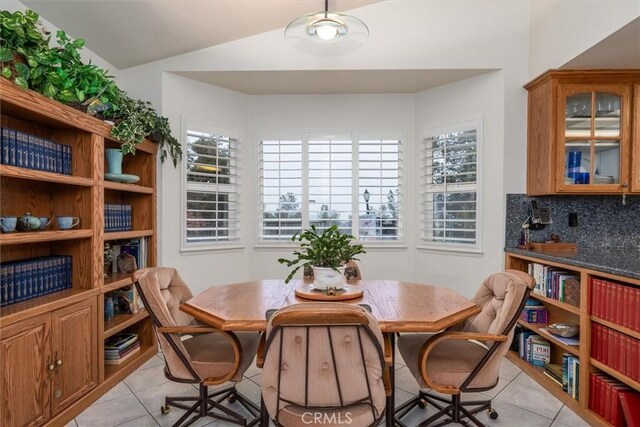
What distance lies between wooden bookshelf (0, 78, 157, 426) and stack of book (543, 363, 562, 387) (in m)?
3.39

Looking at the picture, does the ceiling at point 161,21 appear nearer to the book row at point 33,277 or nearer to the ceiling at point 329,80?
the ceiling at point 329,80

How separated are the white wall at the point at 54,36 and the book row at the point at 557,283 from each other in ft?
14.2

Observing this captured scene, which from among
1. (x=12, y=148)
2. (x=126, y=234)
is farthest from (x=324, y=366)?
(x=126, y=234)

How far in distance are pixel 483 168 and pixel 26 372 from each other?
152 inches

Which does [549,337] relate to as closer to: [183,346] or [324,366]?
[324,366]

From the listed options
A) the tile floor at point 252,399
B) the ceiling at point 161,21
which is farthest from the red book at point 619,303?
the ceiling at point 161,21

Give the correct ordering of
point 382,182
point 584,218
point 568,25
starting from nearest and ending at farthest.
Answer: point 568,25 → point 584,218 → point 382,182

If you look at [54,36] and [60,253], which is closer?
[60,253]

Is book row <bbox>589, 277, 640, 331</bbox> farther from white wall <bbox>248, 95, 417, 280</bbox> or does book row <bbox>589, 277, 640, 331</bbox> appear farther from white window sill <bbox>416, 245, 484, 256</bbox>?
white wall <bbox>248, 95, 417, 280</bbox>

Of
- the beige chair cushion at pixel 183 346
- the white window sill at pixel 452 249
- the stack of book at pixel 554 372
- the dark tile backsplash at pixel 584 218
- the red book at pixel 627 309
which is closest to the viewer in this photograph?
the beige chair cushion at pixel 183 346

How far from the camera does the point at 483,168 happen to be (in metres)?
3.45

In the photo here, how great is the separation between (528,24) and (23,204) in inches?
177

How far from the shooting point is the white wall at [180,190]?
3.42 m

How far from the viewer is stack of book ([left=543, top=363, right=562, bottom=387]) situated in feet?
8.59
